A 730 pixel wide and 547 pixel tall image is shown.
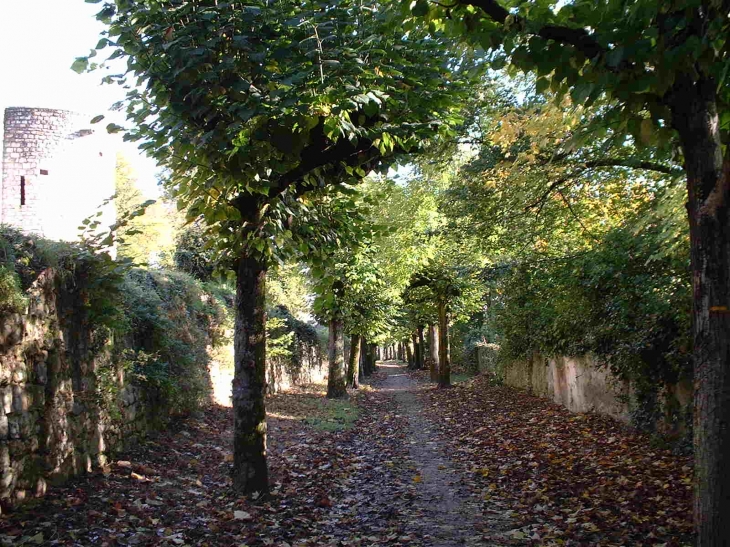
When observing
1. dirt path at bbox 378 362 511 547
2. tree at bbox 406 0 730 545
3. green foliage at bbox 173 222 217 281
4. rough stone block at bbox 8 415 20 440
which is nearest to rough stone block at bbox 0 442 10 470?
rough stone block at bbox 8 415 20 440

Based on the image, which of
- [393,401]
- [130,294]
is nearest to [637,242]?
[130,294]

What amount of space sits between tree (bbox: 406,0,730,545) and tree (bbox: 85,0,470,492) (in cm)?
184

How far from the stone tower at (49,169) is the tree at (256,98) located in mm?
12451

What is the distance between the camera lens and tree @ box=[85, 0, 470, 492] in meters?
5.65

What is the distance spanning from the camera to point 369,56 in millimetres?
6547

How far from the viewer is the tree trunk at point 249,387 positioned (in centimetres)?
746

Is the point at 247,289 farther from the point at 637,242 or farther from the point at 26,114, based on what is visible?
the point at 26,114

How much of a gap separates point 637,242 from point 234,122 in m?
7.03

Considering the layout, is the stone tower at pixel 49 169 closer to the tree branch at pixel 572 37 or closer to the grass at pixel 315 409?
the grass at pixel 315 409

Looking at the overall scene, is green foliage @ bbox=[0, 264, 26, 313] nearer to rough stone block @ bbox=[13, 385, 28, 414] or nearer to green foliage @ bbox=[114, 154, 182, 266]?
rough stone block @ bbox=[13, 385, 28, 414]

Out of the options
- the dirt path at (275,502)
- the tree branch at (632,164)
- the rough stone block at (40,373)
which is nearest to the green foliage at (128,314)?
the rough stone block at (40,373)

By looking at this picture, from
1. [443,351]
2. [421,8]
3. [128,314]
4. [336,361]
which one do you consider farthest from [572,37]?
[443,351]

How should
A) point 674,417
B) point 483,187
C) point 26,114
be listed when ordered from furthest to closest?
point 26,114
point 483,187
point 674,417

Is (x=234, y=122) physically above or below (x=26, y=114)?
below
